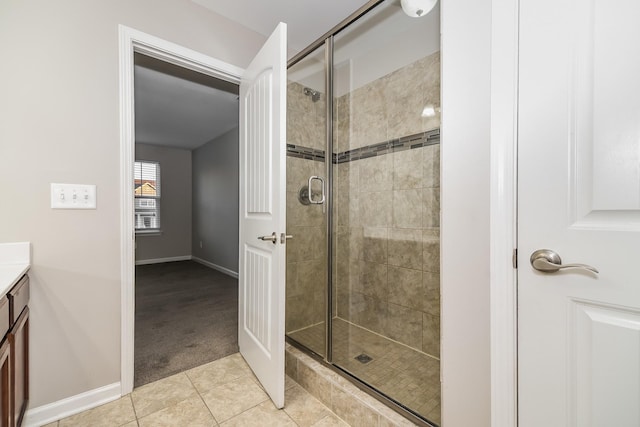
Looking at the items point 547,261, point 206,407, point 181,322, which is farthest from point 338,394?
point 181,322

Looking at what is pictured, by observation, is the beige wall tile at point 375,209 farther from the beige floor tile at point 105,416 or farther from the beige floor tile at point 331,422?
the beige floor tile at point 105,416

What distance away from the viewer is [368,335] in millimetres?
2072

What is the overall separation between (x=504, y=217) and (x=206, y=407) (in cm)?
176

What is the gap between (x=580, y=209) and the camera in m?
0.81

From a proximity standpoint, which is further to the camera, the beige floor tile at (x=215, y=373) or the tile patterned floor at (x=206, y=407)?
the beige floor tile at (x=215, y=373)

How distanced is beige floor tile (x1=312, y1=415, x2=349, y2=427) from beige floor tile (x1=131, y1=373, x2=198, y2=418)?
779 mm

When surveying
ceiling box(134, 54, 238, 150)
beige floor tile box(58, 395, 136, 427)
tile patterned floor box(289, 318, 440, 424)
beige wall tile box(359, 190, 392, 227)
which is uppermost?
ceiling box(134, 54, 238, 150)

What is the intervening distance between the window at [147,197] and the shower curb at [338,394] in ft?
17.3

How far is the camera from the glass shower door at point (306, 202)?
77.5 inches

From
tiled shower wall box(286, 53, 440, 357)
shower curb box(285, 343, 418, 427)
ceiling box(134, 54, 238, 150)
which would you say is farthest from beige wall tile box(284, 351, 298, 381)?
ceiling box(134, 54, 238, 150)

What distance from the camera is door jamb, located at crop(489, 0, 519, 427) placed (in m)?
0.90

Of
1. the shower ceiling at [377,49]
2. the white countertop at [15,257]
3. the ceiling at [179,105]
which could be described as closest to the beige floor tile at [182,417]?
the white countertop at [15,257]

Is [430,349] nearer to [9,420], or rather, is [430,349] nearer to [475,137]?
[475,137]

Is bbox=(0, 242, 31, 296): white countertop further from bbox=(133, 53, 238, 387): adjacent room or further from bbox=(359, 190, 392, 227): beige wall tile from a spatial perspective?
bbox=(359, 190, 392, 227): beige wall tile
